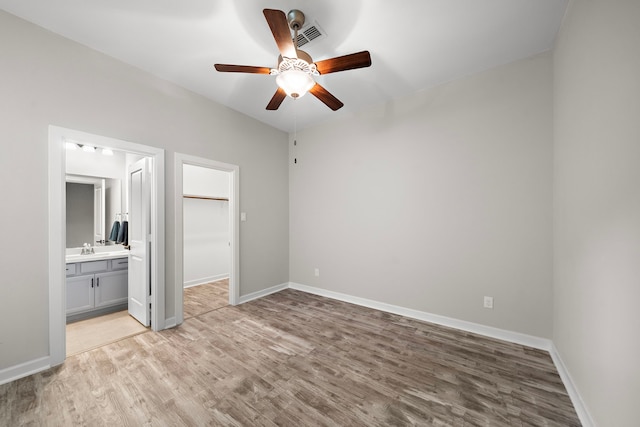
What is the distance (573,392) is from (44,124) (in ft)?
15.0

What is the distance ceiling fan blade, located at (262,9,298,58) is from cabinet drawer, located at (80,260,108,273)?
3.59 metres

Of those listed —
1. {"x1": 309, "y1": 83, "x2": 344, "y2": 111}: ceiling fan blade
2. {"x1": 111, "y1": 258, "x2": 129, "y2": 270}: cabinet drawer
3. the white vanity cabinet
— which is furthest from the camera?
{"x1": 111, "y1": 258, "x2": 129, "y2": 270}: cabinet drawer

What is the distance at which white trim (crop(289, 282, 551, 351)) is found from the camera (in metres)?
2.36

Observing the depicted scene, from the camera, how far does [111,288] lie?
3.32 m

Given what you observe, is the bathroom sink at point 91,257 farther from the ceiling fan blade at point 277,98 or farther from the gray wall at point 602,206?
the gray wall at point 602,206

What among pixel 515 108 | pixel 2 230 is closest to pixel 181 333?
pixel 2 230

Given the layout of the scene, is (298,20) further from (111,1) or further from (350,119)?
(350,119)

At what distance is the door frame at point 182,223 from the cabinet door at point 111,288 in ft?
3.90

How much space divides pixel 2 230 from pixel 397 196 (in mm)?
3763

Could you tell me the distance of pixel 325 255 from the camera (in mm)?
3959

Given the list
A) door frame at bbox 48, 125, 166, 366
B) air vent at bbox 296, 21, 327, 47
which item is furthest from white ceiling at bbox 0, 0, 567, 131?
door frame at bbox 48, 125, 166, 366

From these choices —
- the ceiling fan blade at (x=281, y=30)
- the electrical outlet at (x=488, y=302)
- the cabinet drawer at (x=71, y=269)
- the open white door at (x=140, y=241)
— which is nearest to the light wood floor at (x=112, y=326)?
the open white door at (x=140, y=241)

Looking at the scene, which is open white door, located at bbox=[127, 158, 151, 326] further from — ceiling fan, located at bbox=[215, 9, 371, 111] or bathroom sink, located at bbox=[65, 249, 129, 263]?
ceiling fan, located at bbox=[215, 9, 371, 111]

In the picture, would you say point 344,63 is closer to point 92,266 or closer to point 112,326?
point 112,326
